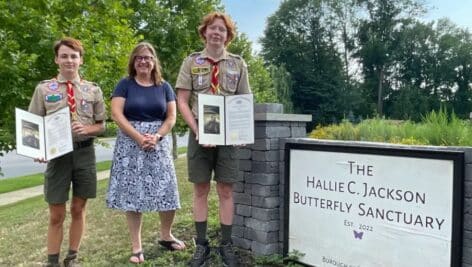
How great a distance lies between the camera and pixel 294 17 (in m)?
62.3

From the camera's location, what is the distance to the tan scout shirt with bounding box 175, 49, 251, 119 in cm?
371

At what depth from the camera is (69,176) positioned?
3660mm

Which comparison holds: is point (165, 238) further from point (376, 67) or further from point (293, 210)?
point (376, 67)

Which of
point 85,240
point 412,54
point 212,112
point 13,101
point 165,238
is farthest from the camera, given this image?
point 412,54

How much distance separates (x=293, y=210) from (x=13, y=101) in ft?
14.2

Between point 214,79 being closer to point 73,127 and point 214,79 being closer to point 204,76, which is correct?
point 204,76

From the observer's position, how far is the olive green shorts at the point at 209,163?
3686 mm

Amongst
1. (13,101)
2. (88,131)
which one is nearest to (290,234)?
(88,131)

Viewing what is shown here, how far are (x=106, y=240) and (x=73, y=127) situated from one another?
1.86 metres

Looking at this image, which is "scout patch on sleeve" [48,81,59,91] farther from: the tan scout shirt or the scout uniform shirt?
the tan scout shirt

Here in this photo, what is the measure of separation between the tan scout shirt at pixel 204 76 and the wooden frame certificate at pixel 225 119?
0.51 ft

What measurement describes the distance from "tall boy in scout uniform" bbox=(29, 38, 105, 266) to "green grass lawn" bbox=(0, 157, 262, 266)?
2.30ft

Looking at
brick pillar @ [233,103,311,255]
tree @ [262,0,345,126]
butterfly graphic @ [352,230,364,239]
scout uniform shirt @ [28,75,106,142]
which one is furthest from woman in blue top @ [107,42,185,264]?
tree @ [262,0,345,126]

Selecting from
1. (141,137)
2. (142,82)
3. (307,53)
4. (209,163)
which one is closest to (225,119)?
(209,163)
